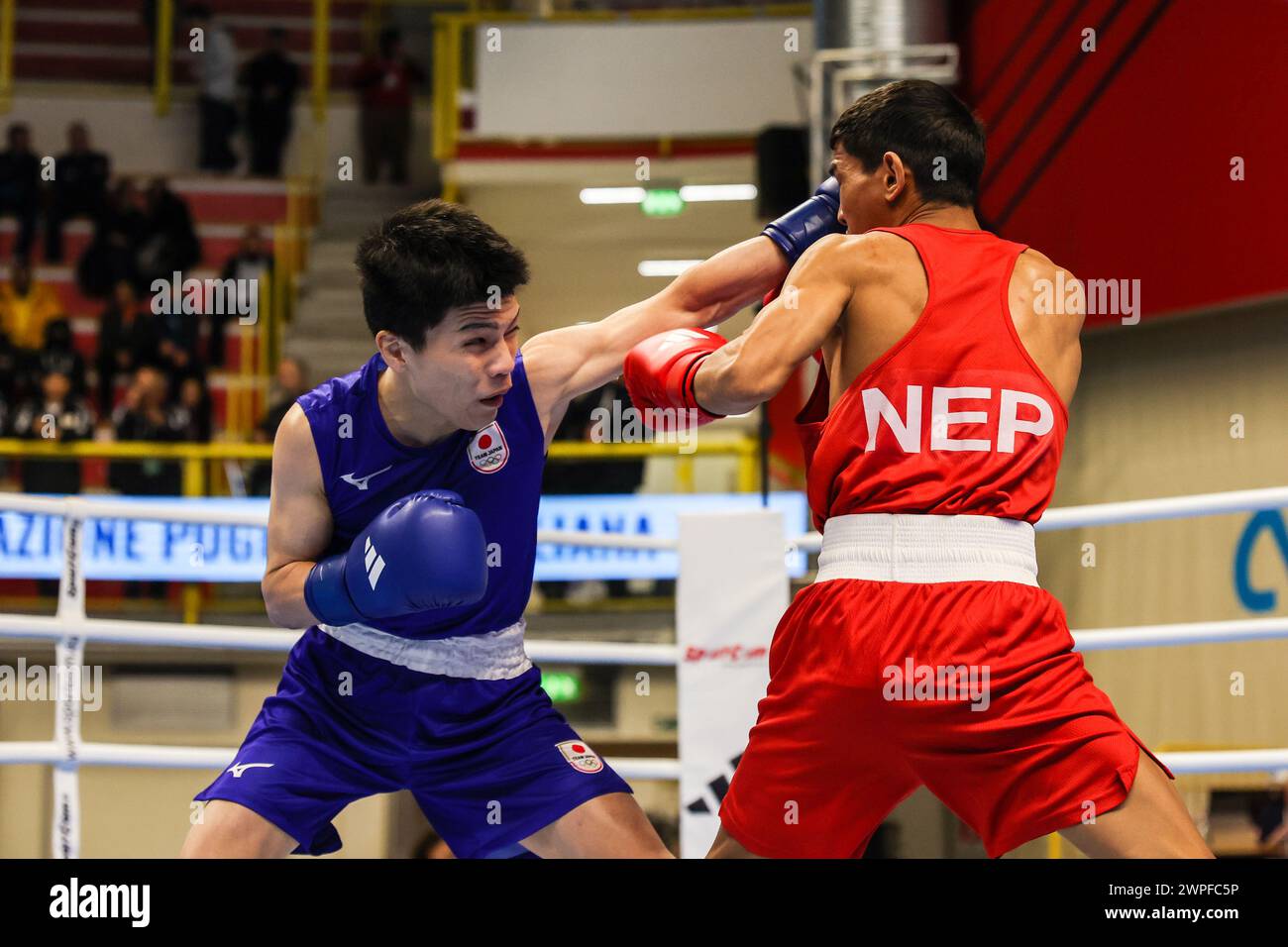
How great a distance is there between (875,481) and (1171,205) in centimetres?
514

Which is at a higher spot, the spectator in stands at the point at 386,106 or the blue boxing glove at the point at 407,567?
the spectator in stands at the point at 386,106

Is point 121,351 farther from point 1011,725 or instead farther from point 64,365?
point 1011,725

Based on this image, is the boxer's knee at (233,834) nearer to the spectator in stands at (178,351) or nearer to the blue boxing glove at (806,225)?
the blue boxing glove at (806,225)

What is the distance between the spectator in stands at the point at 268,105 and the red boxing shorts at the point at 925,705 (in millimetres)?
12234

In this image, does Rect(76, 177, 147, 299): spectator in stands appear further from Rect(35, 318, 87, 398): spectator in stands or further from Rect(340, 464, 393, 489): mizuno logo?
Rect(340, 464, 393, 489): mizuno logo

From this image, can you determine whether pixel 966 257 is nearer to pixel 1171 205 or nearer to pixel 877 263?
pixel 877 263

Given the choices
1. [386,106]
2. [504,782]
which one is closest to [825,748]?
[504,782]

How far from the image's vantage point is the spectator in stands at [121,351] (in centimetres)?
1112

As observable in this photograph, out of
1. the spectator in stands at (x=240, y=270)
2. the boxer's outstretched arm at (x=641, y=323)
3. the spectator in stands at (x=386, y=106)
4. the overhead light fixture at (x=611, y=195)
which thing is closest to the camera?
the boxer's outstretched arm at (x=641, y=323)

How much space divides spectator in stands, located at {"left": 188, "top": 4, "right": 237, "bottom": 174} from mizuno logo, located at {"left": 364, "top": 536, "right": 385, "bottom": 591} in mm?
11998

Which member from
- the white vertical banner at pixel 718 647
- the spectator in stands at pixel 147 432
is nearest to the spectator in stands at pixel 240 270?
the spectator in stands at pixel 147 432

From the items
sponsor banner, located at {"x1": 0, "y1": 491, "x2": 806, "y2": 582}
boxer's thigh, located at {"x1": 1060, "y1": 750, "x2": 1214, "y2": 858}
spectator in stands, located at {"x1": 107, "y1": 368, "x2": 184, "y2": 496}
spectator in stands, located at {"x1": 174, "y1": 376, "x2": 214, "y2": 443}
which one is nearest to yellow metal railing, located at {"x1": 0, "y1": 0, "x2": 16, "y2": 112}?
spectator in stands, located at {"x1": 174, "y1": 376, "x2": 214, "y2": 443}
